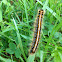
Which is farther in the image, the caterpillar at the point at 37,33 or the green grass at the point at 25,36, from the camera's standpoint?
the green grass at the point at 25,36

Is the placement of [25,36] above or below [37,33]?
below

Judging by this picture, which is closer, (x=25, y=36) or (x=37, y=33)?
(x=37, y=33)

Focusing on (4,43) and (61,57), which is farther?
(4,43)

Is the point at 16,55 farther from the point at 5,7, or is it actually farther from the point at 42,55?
the point at 5,7

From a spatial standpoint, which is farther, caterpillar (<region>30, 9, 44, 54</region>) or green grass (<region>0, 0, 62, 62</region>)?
green grass (<region>0, 0, 62, 62</region>)

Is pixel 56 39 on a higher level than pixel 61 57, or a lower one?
higher

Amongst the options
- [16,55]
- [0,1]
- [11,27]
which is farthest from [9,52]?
[0,1]

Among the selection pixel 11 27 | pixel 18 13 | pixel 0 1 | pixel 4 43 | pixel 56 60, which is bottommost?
pixel 56 60

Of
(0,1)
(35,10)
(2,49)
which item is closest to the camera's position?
(2,49)
